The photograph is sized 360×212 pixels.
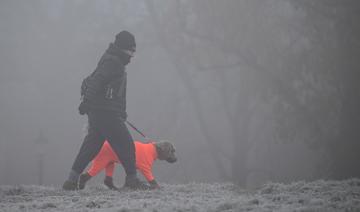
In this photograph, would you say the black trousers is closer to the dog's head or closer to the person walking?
the person walking

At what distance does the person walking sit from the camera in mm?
7434

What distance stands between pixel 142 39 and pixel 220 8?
215 inches

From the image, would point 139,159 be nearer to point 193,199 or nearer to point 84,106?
point 84,106

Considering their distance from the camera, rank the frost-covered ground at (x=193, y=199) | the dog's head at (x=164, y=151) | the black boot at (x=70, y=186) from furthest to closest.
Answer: the dog's head at (x=164, y=151), the black boot at (x=70, y=186), the frost-covered ground at (x=193, y=199)

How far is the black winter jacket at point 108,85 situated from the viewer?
7.42m

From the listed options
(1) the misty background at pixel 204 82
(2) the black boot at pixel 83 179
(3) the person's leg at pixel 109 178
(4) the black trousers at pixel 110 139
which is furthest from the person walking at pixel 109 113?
(1) the misty background at pixel 204 82

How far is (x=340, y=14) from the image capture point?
56.6 feet

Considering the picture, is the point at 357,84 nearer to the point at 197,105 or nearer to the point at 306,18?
the point at 306,18

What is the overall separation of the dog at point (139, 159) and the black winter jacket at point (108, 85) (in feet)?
1.72

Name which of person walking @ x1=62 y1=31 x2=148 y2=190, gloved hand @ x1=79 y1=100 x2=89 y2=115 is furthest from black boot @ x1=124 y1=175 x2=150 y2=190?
gloved hand @ x1=79 y1=100 x2=89 y2=115

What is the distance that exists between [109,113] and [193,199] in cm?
191

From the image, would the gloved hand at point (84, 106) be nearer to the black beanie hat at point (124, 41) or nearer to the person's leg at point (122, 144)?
the person's leg at point (122, 144)

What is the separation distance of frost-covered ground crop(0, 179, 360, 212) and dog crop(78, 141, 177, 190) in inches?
14.1

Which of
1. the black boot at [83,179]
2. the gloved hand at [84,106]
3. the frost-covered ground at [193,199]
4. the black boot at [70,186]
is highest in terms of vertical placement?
the gloved hand at [84,106]
